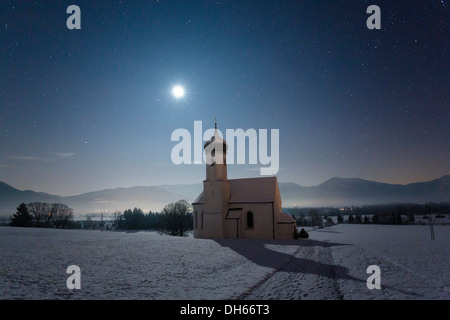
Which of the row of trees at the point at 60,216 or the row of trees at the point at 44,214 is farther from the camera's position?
the row of trees at the point at 44,214

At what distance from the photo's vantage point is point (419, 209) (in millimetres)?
158875

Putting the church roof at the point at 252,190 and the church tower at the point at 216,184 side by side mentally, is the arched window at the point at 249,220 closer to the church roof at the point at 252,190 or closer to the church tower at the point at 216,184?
the church roof at the point at 252,190

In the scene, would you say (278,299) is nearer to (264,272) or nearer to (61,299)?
(264,272)

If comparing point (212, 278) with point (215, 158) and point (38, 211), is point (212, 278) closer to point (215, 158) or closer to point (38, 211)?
point (215, 158)

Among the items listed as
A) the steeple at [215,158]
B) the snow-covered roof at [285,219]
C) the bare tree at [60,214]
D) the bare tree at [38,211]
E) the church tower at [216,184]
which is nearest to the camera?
the snow-covered roof at [285,219]

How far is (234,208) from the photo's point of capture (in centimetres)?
3052

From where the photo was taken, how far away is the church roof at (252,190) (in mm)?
29891

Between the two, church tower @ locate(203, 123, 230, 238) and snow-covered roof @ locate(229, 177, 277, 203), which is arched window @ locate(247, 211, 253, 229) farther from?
church tower @ locate(203, 123, 230, 238)

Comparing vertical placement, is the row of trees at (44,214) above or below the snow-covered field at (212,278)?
below

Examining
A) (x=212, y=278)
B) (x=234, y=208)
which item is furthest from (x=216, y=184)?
(x=212, y=278)

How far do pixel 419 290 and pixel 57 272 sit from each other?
1369 cm

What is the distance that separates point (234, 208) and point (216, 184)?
383 cm

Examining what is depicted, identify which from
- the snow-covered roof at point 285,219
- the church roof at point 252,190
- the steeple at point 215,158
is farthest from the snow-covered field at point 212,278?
the steeple at point 215,158
